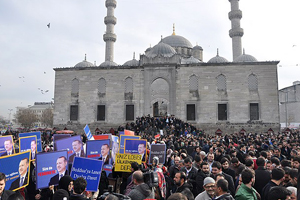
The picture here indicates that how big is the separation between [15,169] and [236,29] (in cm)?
3526

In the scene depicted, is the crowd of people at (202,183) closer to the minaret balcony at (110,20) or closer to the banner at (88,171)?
the banner at (88,171)

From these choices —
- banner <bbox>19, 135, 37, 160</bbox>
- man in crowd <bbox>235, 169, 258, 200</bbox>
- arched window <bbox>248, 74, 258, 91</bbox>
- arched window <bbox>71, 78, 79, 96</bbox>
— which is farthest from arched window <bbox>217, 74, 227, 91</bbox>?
man in crowd <bbox>235, 169, 258, 200</bbox>

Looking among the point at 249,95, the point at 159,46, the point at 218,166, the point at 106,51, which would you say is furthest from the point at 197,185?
the point at 106,51

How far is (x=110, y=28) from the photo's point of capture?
121 ft

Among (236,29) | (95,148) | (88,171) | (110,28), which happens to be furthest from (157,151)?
(110,28)

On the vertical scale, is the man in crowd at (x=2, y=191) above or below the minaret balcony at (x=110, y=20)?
below

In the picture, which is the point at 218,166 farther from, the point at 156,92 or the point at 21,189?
the point at 156,92

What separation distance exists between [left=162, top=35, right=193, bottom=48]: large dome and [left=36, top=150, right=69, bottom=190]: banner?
124 feet

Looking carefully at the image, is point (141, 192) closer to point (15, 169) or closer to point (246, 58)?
point (15, 169)

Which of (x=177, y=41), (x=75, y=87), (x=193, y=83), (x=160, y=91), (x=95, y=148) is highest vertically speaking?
(x=177, y=41)

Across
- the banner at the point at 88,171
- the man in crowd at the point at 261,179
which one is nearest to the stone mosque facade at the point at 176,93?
the man in crowd at the point at 261,179

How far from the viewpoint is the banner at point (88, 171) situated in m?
5.31

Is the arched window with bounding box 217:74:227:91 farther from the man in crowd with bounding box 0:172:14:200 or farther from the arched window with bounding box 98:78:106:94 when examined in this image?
the man in crowd with bounding box 0:172:14:200

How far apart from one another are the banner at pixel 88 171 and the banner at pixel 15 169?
37.6 inches
